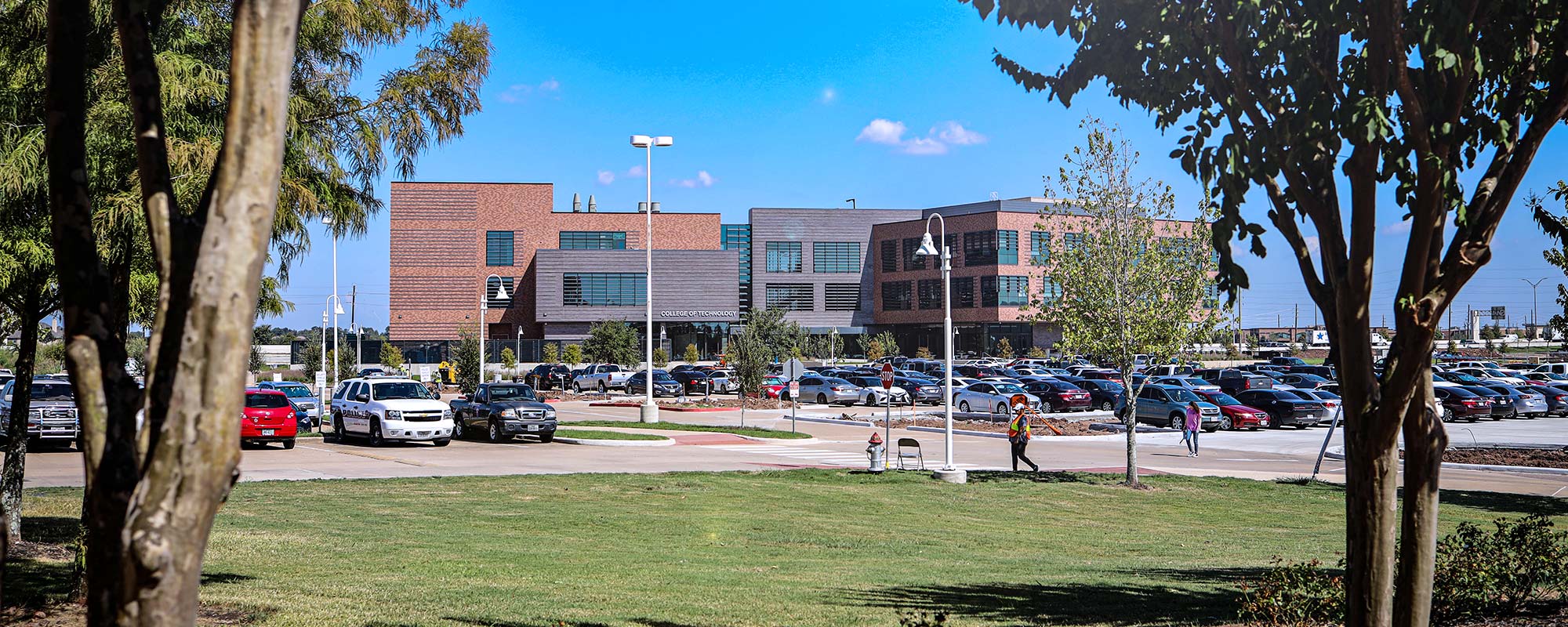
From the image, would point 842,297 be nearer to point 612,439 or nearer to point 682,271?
point 682,271

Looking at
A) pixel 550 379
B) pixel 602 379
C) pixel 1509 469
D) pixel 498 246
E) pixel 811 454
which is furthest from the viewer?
pixel 498 246

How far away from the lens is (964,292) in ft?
325

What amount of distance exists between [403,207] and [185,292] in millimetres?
101448

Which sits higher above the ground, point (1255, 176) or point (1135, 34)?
point (1135, 34)

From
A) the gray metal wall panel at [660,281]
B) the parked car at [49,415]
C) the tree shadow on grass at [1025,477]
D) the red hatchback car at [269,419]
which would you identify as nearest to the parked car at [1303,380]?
the tree shadow on grass at [1025,477]

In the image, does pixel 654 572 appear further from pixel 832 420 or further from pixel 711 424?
pixel 832 420

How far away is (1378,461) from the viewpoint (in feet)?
17.8

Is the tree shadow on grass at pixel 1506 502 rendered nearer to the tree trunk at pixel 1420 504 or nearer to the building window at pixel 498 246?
the tree trunk at pixel 1420 504

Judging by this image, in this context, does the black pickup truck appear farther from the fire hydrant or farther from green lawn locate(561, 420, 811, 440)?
the fire hydrant

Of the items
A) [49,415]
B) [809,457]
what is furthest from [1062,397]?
[49,415]

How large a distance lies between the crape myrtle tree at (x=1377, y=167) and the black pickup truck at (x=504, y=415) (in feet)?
90.7

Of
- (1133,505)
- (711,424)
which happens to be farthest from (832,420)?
(1133,505)

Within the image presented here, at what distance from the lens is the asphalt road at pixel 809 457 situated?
2383cm

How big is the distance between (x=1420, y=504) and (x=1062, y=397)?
42813 millimetres
